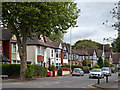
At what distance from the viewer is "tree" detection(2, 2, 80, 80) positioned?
27.6 m

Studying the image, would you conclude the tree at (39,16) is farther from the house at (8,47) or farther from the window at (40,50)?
the window at (40,50)

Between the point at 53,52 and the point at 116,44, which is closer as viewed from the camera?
the point at 116,44

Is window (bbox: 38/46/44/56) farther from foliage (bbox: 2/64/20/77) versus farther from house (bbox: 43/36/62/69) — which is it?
foliage (bbox: 2/64/20/77)

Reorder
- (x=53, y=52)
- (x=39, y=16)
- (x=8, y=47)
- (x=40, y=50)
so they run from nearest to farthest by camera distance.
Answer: (x=39, y=16) → (x=8, y=47) → (x=40, y=50) → (x=53, y=52)

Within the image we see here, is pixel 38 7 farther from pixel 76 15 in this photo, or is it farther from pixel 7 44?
pixel 7 44

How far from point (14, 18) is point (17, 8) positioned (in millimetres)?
1188

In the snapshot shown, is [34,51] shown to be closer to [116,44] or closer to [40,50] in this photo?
[40,50]

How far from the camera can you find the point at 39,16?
2914cm

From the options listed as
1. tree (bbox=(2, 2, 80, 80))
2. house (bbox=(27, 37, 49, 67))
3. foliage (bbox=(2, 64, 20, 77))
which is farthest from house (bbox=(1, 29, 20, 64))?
tree (bbox=(2, 2, 80, 80))

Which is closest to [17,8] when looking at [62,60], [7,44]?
[7,44]

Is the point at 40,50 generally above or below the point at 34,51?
above

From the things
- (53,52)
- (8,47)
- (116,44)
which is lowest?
(116,44)

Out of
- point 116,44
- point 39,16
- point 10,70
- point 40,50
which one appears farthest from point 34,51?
point 116,44

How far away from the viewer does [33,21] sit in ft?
93.2
